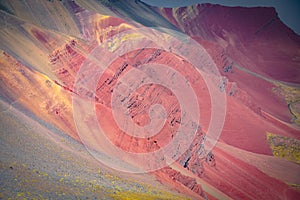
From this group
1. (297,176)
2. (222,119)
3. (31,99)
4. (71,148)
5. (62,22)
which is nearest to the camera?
(71,148)

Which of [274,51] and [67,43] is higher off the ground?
[274,51]

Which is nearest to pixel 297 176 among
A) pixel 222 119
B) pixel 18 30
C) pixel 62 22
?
pixel 222 119

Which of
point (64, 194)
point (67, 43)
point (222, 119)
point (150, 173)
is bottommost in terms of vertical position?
point (64, 194)

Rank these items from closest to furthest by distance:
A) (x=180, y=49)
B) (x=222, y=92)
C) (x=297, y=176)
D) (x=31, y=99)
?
(x=31, y=99) → (x=297, y=176) → (x=222, y=92) → (x=180, y=49)

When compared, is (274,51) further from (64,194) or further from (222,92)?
(64,194)

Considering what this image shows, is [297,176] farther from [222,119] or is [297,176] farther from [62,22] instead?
[62,22]

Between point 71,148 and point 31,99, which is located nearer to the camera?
point 71,148
